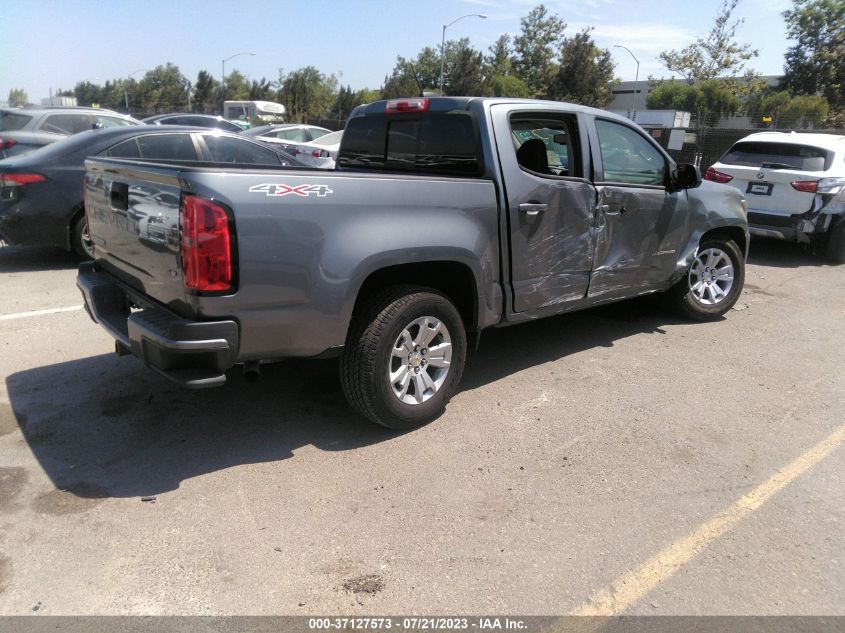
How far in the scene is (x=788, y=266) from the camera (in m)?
9.37

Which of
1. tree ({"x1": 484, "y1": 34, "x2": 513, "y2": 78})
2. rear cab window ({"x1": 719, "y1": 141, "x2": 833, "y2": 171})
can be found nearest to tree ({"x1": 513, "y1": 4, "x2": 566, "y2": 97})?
tree ({"x1": 484, "y1": 34, "x2": 513, "y2": 78})

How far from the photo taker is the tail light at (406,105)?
14.6 feet

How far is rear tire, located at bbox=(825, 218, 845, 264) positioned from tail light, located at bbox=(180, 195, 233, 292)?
946 cm

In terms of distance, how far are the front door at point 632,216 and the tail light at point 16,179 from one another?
5854 millimetres

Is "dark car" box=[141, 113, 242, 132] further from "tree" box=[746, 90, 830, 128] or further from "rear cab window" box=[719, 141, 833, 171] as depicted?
"tree" box=[746, 90, 830, 128]

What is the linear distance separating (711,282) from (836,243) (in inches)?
181

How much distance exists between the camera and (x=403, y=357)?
372 cm

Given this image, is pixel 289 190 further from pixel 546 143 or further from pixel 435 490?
pixel 546 143

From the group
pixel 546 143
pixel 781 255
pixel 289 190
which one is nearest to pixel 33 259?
pixel 289 190

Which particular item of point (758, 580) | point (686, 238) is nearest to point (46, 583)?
point (758, 580)

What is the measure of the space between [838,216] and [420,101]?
7729mm

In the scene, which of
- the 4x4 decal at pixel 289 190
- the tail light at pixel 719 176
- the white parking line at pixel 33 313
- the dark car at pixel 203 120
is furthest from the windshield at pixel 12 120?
the tail light at pixel 719 176

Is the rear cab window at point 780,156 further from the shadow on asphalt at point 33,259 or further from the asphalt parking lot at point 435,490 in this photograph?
the shadow on asphalt at point 33,259

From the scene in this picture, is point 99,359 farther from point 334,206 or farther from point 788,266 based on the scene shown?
point 788,266
